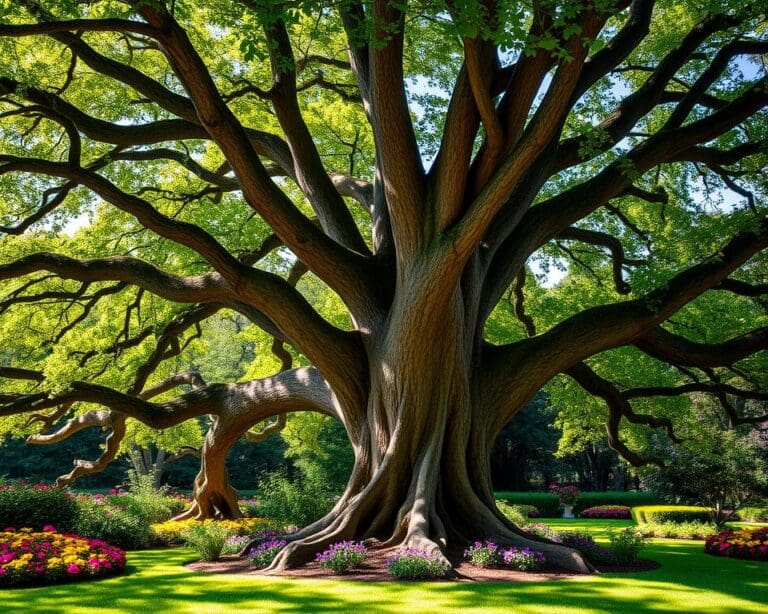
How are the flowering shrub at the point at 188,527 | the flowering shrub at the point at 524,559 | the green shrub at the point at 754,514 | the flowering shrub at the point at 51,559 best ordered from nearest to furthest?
the flowering shrub at the point at 51,559, the flowering shrub at the point at 524,559, the flowering shrub at the point at 188,527, the green shrub at the point at 754,514

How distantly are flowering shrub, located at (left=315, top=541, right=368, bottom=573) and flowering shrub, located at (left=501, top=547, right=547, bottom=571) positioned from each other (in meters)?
1.77

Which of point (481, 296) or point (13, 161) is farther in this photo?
point (481, 296)

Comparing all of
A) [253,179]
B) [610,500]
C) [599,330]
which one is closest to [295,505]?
[599,330]

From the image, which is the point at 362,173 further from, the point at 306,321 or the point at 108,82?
the point at 306,321

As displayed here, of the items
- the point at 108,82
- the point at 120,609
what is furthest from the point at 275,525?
the point at 108,82

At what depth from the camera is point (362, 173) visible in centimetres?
1609

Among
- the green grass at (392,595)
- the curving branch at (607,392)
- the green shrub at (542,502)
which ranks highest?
the curving branch at (607,392)

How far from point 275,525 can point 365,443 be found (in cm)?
345

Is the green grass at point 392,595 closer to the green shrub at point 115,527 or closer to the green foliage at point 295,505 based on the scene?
the green foliage at point 295,505

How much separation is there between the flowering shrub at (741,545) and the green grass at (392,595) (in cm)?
→ 325

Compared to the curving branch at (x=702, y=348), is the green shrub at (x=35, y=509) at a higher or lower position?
lower

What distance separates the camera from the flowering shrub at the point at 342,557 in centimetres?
788

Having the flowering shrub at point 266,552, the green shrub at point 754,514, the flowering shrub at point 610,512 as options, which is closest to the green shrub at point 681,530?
the green shrub at point 754,514

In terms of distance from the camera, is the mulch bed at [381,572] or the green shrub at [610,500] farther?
the green shrub at [610,500]
